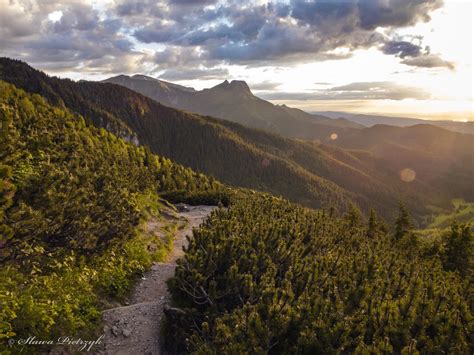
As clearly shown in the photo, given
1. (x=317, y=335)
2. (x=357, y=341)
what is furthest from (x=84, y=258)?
(x=357, y=341)

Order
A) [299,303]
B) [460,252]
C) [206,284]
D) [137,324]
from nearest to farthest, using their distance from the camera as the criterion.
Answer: [299,303]
[137,324]
[206,284]
[460,252]

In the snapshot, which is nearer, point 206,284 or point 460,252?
point 206,284

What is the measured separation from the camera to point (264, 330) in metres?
9.20

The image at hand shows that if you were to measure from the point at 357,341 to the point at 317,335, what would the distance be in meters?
1.01

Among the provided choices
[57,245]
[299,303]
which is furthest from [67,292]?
[299,303]

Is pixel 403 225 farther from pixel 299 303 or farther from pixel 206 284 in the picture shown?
pixel 299 303

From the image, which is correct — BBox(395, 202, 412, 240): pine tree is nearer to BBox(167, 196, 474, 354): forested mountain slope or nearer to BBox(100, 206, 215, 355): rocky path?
BBox(167, 196, 474, 354): forested mountain slope

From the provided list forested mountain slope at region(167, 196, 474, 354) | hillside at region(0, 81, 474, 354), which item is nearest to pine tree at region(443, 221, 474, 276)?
forested mountain slope at region(167, 196, 474, 354)

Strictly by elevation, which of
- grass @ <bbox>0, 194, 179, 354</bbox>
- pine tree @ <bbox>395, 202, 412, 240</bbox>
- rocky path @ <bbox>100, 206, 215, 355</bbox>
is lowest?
pine tree @ <bbox>395, 202, 412, 240</bbox>

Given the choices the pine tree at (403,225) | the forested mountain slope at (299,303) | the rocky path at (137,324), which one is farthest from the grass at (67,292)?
the pine tree at (403,225)

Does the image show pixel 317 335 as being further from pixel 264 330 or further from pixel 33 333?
pixel 33 333

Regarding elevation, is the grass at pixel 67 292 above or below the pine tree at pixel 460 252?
above

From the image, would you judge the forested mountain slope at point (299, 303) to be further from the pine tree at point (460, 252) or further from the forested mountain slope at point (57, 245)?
the pine tree at point (460, 252)

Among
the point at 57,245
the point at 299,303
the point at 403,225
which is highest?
the point at 57,245
